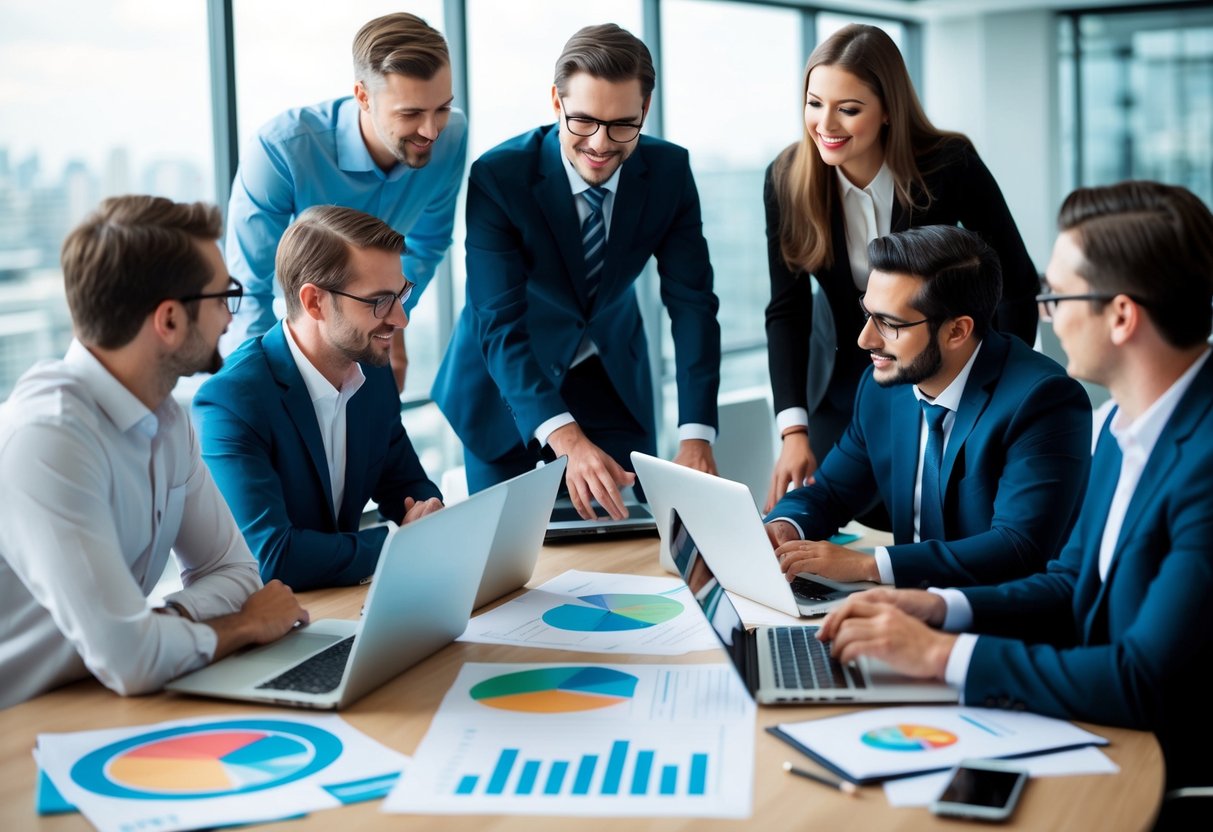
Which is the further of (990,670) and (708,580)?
(708,580)

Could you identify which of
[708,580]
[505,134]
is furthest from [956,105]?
[708,580]

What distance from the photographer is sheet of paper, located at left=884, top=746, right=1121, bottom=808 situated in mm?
1369

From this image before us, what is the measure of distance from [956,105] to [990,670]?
7.73 meters

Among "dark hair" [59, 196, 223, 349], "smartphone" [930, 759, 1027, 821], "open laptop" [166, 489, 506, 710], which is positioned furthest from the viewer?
"dark hair" [59, 196, 223, 349]

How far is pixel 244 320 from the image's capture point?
3.03 metres

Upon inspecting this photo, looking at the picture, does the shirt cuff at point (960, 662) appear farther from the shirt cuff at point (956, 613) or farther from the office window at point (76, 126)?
the office window at point (76, 126)

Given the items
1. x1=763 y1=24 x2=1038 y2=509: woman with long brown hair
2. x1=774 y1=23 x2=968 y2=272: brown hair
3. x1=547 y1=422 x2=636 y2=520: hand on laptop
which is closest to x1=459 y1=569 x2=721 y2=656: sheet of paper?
x1=547 y1=422 x2=636 y2=520: hand on laptop

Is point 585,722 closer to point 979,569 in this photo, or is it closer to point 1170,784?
point 1170,784

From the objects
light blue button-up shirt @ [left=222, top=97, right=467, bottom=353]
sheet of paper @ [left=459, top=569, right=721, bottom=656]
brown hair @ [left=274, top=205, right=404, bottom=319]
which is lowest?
sheet of paper @ [left=459, top=569, right=721, bottom=656]

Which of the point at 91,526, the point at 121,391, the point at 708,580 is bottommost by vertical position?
the point at 708,580

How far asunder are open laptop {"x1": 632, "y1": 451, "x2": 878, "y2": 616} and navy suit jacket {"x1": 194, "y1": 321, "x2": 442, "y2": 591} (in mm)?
599

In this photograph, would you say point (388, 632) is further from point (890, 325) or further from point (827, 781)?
point (890, 325)

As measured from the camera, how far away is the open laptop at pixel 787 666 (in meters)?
1.64

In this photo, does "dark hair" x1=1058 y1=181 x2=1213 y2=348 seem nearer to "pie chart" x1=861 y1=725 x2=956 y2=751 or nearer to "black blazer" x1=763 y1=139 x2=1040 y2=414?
"pie chart" x1=861 y1=725 x2=956 y2=751
